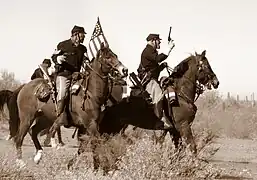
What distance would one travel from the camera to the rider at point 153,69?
693 inches

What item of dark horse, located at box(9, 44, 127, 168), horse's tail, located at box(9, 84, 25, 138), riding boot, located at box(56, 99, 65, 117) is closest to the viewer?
dark horse, located at box(9, 44, 127, 168)

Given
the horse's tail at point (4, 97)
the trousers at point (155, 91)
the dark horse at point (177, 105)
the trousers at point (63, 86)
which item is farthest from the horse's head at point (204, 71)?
the horse's tail at point (4, 97)

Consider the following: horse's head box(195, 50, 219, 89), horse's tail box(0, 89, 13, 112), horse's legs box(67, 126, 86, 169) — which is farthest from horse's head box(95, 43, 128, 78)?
horse's tail box(0, 89, 13, 112)

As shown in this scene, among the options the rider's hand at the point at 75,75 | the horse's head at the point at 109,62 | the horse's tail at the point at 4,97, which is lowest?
the horse's tail at the point at 4,97

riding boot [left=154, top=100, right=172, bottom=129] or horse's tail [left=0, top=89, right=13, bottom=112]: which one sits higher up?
horse's tail [left=0, top=89, right=13, bottom=112]

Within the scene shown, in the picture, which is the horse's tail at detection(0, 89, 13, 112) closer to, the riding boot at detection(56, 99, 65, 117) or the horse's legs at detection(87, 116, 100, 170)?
the riding boot at detection(56, 99, 65, 117)

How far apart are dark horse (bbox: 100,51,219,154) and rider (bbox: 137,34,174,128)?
0.72 ft

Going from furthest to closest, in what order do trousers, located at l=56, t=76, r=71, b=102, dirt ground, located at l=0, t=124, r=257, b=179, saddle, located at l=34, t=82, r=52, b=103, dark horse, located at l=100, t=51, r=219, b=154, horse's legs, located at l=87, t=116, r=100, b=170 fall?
dark horse, located at l=100, t=51, r=219, b=154, saddle, located at l=34, t=82, r=52, b=103, dirt ground, located at l=0, t=124, r=257, b=179, trousers, located at l=56, t=76, r=71, b=102, horse's legs, located at l=87, t=116, r=100, b=170

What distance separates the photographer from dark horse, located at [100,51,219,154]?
694 inches

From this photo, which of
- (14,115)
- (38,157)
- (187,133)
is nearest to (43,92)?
(38,157)

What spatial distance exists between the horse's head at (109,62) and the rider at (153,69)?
2192 millimetres

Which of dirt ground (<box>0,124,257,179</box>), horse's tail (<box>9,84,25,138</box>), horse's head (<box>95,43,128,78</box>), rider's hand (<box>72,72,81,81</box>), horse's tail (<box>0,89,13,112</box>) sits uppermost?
horse's head (<box>95,43,128,78</box>)

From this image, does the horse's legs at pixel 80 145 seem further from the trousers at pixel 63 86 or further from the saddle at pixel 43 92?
the saddle at pixel 43 92

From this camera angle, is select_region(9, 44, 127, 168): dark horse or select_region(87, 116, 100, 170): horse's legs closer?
select_region(87, 116, 100, 170): horse's legs
